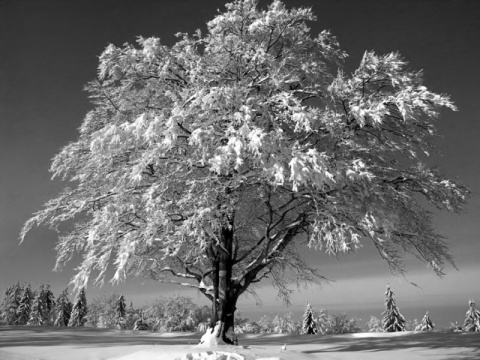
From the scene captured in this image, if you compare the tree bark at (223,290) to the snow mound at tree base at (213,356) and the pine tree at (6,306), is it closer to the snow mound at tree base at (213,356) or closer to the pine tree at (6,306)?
the snow mound at tree base at (213,356)

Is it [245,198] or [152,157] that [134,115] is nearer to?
[152,157]

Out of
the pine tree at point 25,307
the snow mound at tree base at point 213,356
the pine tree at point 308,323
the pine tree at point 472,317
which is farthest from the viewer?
the pine tree at point 25,307

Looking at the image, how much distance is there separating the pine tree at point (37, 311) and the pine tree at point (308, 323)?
175 feet

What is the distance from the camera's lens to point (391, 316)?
62.8 meters

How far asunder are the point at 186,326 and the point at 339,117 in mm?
64433

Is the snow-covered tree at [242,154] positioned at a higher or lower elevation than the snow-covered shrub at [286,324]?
higher

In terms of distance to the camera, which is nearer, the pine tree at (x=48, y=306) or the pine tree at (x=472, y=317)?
the pine tree at (x=472, y=317)

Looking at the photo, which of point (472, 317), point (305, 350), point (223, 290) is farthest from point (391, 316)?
point (223, 290)

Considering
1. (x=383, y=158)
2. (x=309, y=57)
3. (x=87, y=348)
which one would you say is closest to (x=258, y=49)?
(x=309, y=57)

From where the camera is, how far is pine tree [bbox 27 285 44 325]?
271ft

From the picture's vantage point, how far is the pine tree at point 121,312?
78562mm

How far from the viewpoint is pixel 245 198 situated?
12.0 meters

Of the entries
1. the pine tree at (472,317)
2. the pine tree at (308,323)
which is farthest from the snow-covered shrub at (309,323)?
the pine tree at (472,317)

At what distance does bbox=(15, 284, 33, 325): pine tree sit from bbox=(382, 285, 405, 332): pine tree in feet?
233
